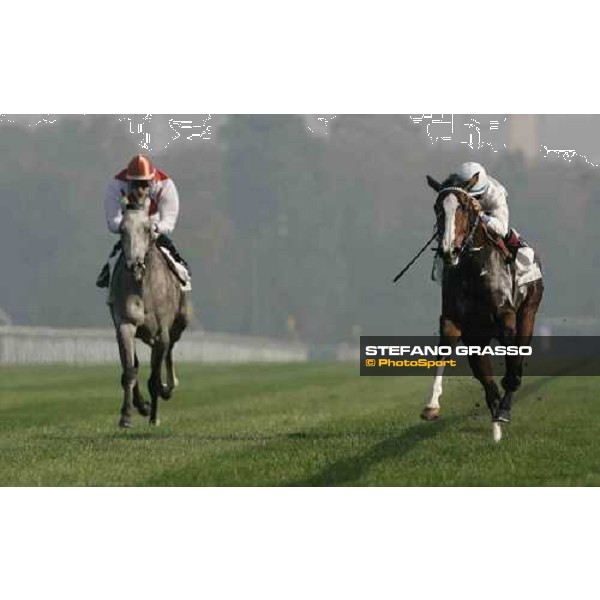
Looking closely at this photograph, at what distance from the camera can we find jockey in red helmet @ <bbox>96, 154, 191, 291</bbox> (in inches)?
752

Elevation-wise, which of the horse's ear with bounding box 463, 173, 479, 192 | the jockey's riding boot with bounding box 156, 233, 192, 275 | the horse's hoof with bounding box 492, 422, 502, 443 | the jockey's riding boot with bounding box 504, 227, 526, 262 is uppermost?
the horse's ear with bounding box 463, 173, 479, 192

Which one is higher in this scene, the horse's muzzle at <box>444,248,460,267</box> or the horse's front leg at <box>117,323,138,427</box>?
the horse's muzzle at <box>444,248,460,267</box>

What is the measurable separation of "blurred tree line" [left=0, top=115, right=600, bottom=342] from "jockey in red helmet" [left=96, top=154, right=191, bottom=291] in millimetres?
20010

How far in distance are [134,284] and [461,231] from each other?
468cm

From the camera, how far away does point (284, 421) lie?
2261 centimetres

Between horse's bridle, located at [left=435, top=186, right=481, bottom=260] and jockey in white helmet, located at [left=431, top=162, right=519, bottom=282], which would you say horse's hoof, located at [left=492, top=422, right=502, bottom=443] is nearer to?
jockey in white helmet, located at [left=431, top=162, right=519, bottom=282]

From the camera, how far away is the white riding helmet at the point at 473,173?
17.6m

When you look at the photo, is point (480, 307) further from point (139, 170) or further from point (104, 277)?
point (104, 277)

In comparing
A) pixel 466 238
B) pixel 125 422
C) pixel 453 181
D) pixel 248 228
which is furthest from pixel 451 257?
pixel 248 228

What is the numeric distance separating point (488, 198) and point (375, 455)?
10.8ft

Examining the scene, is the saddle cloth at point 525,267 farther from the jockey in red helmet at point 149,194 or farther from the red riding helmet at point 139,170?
the red riding helmet at point 139,170

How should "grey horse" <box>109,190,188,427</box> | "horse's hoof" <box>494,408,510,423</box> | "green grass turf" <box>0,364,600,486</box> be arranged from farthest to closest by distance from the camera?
"grey horse" <box>109,190,188,427</box> → "horse's hoof" <box>494,408,510,423</box> → "green grass turf" <box>0,364,600,486</box>

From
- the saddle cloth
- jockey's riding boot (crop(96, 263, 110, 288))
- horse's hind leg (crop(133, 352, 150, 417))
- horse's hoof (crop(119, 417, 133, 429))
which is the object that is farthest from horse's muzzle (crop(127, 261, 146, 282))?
the saddle cloth

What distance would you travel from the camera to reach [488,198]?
18094 millimetres
